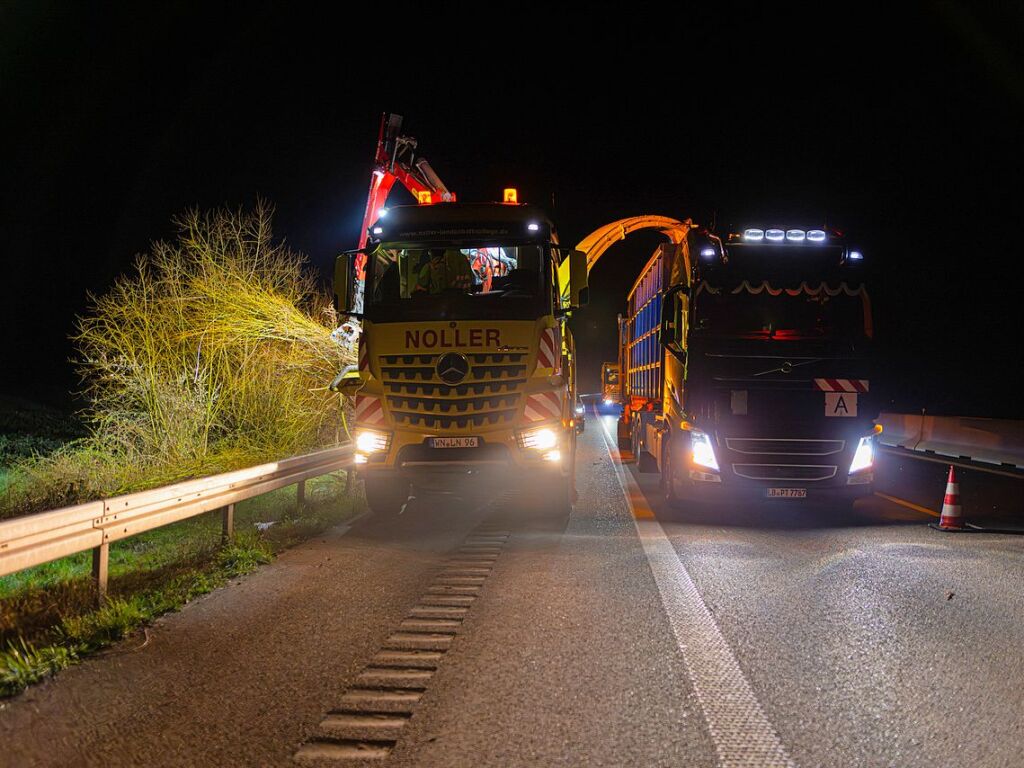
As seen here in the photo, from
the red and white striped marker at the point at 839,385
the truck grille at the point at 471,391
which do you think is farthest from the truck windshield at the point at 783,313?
the truck grille at the point at 471,391

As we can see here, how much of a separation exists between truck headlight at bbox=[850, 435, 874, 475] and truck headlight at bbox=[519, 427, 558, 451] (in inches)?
145

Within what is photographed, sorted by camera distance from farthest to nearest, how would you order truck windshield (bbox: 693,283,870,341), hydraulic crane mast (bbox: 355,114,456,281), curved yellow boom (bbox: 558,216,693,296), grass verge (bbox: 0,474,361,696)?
curved yellow boom (bbox: 558,216,693,296) → hydraulic crane mast (bbox: 355,114,456,281) → truck windshield (bbox: 693,283,870,341) → grass verge (bbox: 0,474,361,696)

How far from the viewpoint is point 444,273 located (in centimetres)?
966

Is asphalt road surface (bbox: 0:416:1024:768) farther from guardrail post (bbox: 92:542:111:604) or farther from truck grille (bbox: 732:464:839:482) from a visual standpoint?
truck grille (bbox: 732:464:839:482)

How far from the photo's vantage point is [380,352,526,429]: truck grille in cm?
928

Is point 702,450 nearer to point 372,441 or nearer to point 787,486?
point 787,486

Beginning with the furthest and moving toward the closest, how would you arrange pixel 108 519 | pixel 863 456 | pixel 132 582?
pixel 863 456 < pixel 132 582 < pixel 108 519

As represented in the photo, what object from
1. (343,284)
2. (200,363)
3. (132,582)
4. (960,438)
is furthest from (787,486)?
(960,438)

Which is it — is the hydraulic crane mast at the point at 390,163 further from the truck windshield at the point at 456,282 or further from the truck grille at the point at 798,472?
the truck grille at the point at 798,472

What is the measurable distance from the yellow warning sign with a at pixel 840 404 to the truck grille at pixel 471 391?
3721 millimetres

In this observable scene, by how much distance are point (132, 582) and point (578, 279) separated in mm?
5746

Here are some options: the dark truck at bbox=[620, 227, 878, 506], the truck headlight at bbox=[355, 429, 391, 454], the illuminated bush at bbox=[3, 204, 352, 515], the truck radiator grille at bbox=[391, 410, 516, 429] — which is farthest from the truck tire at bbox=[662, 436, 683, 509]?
the illuminated bush at bbox=[3, 204, 352, 515]

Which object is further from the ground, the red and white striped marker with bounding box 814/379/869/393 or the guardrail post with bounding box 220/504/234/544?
the red and white striped marker with bounding box 814/379/869/393

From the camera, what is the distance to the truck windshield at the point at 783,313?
34.3 ft
